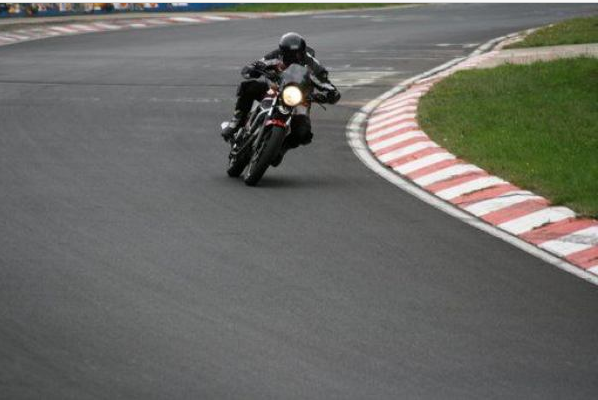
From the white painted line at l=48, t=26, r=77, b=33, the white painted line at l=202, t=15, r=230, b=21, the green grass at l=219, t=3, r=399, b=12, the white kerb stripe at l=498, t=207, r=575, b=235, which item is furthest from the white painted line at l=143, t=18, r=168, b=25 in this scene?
the white kerb stripe at l=498, t=207, r=575, b=235

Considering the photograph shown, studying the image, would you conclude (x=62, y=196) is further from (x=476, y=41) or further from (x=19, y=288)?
(x=476, y=41)

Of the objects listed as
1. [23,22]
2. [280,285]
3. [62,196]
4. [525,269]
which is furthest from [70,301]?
[23,22]

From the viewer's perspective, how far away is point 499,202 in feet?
39.5

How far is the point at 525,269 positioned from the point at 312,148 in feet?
20.6

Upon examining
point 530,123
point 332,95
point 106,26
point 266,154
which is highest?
point 332,95

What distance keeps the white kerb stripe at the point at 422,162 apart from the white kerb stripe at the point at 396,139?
3.80 feet

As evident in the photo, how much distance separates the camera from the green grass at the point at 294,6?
42.6 meters

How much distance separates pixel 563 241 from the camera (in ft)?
34.3

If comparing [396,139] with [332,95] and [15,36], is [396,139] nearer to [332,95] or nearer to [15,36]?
[332,95]

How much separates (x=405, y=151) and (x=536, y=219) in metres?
3.82

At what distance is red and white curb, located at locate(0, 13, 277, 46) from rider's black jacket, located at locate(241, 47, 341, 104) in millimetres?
17783

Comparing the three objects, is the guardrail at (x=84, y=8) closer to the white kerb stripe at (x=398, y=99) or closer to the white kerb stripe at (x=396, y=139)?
the white kerb stripe at (x=398, y=99)

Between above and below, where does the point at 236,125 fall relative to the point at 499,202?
above

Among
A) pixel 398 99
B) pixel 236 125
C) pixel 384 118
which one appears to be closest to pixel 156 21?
pixel 398 99
